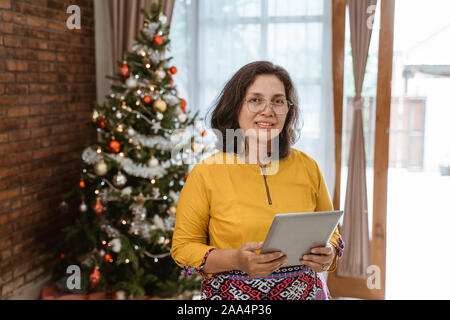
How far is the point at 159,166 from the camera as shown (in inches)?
101

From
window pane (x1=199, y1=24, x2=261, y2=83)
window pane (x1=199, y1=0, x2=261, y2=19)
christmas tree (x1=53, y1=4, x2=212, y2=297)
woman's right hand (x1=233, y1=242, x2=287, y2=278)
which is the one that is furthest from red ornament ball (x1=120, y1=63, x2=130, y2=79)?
woman's right hand (x1=233, y1=242, x2=287, y2=278)

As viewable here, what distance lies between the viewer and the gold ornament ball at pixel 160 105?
251cm

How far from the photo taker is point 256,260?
3.74 ft

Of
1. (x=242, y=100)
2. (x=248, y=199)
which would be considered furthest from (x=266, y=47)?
(x=248, y=199)

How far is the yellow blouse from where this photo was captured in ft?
4.13

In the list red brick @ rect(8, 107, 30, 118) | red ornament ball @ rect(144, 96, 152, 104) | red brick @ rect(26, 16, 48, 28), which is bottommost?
red brick @ rect(8, 107, 30, 118)

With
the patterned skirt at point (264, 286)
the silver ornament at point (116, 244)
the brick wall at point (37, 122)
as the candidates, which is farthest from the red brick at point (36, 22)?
the patterned skirt at point (264, 286)

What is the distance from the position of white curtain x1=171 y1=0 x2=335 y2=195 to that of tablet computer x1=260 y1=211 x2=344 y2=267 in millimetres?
1820

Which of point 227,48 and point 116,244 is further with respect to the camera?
point 227,48

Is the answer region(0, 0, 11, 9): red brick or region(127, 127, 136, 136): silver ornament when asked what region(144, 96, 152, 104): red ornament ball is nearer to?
region(127, 127, 136, 136): silver ornament

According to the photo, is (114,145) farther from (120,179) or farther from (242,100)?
(242,100)

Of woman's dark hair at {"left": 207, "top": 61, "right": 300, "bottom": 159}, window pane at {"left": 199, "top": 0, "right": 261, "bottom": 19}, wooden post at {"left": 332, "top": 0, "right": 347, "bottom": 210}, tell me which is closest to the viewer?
woman's dark hair at {"left": 207, "top": 61, "right": 300, "bottom": 159}

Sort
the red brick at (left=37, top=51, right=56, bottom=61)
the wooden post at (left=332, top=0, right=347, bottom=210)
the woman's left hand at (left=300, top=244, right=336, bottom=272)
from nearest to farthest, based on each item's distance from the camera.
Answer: the woman's left hand at (left=300, top=244, right=336, bottom=272) < the red brick at (left=37, top=51, right=56, bottom=61) < the wooden post at (left=332, top=0, right=347, bottom=210)

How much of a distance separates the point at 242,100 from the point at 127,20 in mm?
2029
